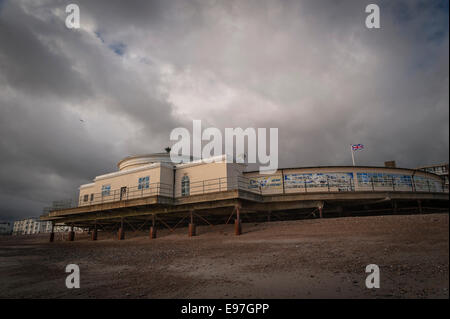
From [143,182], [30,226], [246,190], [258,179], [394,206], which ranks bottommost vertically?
[394,206]

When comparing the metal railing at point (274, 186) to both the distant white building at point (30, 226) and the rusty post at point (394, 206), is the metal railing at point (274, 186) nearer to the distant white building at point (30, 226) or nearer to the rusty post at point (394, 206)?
Answer: the rusty post at point (394, 206)

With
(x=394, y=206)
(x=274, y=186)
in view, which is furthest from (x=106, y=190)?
(x=394, y=206)

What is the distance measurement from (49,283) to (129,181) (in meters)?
19.7

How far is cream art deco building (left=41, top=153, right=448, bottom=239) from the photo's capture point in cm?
2348

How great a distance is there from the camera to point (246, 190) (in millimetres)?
22969

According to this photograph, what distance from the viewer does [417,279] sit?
781 cm

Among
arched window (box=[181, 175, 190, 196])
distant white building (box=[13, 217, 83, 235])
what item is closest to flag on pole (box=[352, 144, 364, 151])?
arched window (box=[181, 175, 190, 196])

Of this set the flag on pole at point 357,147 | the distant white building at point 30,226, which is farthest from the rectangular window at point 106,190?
the distant white building at point 30,226

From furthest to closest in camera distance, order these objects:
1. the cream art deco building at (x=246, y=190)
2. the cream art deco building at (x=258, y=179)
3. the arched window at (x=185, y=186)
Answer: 1. the arched window at (x=185, y=186)
2. the cream art deco building at (x=258, y=179)
3. the cream art deco building at (x=246, y=190)

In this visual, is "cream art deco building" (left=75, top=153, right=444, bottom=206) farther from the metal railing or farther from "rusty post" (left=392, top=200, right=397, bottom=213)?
"rusty post" (left=392, top=200, right=397, bottom=213)

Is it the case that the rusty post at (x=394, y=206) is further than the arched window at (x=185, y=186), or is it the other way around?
the arched window at (x=185, y=186)

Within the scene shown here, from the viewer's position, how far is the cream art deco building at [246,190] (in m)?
23.5

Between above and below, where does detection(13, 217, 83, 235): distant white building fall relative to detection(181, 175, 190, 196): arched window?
above

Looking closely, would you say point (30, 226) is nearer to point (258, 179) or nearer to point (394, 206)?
point (258, 179)
